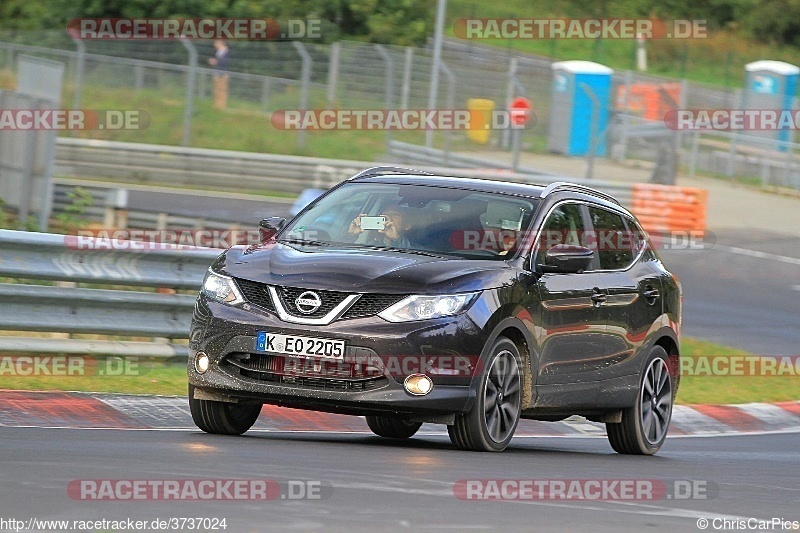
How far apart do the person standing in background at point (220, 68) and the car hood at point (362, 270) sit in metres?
25.3

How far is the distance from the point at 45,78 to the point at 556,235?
13.8 meters

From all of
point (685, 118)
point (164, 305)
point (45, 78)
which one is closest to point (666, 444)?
point (164, 305)

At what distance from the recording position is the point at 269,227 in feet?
35.3

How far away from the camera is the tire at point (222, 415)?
1009 centimetres

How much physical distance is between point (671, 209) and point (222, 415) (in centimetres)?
2146

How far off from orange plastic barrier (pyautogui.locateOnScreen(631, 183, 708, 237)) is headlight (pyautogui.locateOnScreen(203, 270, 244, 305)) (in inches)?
838

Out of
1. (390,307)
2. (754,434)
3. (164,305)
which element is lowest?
(754,434)

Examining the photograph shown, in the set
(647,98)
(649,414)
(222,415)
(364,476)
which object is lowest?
(649,414)

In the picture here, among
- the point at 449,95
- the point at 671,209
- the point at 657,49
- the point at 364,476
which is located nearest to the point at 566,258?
the point at 364,476

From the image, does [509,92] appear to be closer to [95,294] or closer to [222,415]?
[95,294]

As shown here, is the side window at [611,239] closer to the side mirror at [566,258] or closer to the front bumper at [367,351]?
the side mirror at [566,258]

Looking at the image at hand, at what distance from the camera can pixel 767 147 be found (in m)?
38.5

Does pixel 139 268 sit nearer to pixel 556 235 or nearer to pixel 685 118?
pixel 556 235

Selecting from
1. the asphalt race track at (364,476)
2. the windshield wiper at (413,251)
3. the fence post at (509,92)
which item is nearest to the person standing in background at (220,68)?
the fence post at (509,92)
